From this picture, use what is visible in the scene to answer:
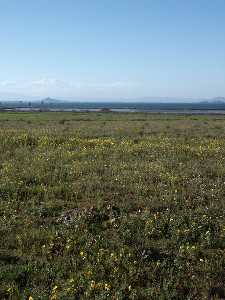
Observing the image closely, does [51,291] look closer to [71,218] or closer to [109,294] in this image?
[109,294]

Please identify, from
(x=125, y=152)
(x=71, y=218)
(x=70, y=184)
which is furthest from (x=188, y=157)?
(x=71, y=218)

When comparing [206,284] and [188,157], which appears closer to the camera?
[206,284]

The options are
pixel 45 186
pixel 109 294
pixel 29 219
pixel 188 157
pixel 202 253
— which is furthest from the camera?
pixel 188 157

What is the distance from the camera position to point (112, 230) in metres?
11.1

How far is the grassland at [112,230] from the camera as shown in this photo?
28.7 ft

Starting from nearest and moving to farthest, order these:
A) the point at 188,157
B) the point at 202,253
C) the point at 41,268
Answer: the point at 41,268
the point at 202,253
the point at 188,157

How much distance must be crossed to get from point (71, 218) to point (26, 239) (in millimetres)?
1487

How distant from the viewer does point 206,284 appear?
876cm

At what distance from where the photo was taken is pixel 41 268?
9.38 meters

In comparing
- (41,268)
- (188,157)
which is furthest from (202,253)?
(188,157)

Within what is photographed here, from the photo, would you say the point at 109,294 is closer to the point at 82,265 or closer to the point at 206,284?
the point at 82,265

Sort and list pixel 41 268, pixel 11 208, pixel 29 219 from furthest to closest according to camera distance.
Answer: pixel 11 208 < pixel 29 219 < pixel 41 268

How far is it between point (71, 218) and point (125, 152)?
9745mm

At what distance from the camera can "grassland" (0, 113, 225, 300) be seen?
8.75 metres
